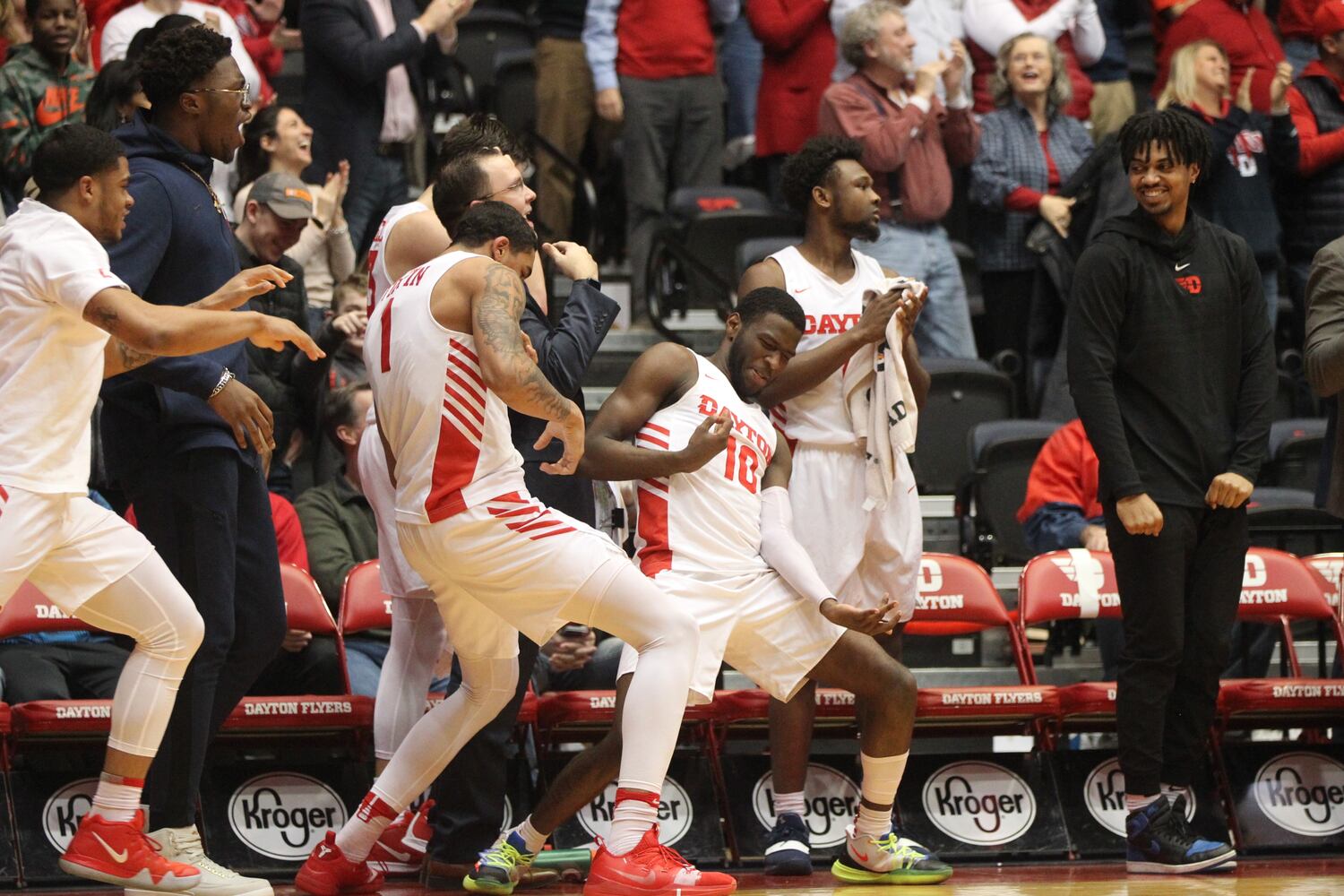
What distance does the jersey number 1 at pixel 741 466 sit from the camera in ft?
18.1

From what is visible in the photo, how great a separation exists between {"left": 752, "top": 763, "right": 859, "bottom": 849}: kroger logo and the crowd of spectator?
2.51 feet

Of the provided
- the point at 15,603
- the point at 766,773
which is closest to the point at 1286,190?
the point at 766,773

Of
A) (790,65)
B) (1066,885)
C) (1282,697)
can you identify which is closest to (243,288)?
(1066,885)

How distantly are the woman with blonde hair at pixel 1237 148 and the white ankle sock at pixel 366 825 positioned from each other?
5.94 meters

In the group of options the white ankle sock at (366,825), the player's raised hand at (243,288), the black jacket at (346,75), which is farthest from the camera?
the black jacket at (346,75)

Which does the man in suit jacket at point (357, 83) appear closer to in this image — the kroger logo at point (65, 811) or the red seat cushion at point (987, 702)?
the kroger logo at point (65, 811)

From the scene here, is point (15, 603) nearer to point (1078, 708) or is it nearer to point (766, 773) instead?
point (766, 773)

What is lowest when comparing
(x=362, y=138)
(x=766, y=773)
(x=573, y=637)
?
(x=766, y=773)

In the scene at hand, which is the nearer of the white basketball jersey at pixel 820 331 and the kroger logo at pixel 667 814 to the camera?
the white basketball jersey at pixel 820 331

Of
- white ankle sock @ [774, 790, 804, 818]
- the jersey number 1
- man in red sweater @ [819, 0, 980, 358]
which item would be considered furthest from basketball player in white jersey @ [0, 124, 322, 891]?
man in red sweater @ [819, 0, 980, 358]

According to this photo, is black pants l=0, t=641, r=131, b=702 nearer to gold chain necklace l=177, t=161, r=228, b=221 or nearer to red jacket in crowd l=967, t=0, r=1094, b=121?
gold chain necklace l=177, t=161, r=228, b=221

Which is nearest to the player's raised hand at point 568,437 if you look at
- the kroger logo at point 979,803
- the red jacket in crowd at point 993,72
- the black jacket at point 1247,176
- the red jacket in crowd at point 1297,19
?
the kroger logo at point 979,803

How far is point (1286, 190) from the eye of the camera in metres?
9.94

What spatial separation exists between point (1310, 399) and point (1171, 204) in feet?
13.0
